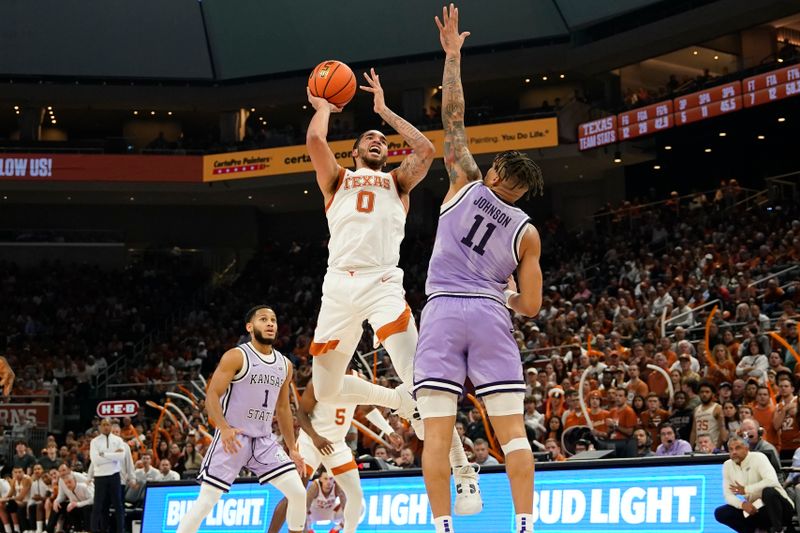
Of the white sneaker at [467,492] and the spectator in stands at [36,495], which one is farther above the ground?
the white sneaker at [467,492]

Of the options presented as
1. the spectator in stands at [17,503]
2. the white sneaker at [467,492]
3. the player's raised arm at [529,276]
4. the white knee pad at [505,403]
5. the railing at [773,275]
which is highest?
the railing at [773,275]

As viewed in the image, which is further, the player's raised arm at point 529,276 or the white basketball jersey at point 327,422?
the white basketball jersey at point 327,422

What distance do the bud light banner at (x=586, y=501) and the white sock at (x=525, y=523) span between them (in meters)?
3.51

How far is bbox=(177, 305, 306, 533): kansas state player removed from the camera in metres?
8.36

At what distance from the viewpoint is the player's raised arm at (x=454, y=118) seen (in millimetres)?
5934

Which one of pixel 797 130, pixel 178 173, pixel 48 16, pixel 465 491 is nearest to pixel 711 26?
pixel 797 130

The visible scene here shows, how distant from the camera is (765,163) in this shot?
Answer: 30.7 metres

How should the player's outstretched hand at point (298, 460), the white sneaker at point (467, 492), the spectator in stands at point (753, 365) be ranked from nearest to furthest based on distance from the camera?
the white sneaker at point (467, 492) < the player's outstretched hand at point (298, 460) < the spectator in stands at point (753, 365)

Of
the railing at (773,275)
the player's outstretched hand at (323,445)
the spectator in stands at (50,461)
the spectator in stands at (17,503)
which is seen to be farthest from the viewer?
the spectator in stands at (50,461)

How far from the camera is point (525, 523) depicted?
5.36m

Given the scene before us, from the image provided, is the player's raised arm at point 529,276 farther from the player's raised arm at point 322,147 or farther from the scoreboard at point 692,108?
the scoreboard at point 692,108

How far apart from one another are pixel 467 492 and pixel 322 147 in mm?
2430

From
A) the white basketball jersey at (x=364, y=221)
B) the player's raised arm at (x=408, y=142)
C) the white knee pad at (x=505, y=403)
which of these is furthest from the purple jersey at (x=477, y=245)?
the white basketball jersey at (x=364, y=221)

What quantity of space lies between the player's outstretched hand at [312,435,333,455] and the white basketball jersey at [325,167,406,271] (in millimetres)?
1543
